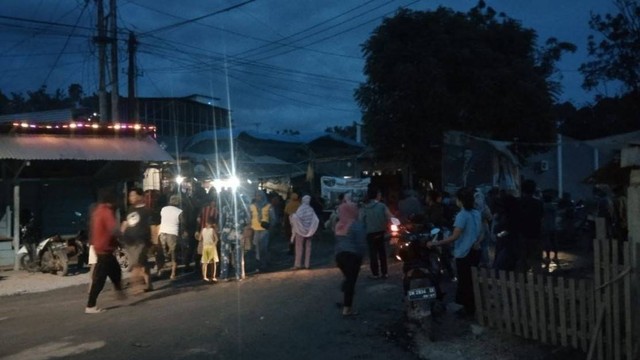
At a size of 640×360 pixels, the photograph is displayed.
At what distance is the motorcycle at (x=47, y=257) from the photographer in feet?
48.0

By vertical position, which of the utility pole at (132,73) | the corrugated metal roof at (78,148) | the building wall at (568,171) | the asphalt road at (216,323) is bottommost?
the asphalt road at (216,323)

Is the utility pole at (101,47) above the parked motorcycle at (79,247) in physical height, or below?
above

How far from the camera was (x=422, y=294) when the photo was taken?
772 cm

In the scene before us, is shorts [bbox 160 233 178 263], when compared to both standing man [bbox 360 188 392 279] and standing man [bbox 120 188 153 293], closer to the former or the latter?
standing man [bbox 120 188 153 293]

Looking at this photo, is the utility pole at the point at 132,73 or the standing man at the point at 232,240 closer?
the standing man at the point at 232,240

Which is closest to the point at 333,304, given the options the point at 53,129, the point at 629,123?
the point at 53,129

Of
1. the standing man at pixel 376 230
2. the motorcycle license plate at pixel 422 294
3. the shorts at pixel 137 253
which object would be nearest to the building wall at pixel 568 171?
the standing man at pixel 376 230

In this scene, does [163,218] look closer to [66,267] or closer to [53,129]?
[66,267]

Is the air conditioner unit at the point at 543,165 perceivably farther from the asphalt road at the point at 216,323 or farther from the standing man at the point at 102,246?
the standing man at the point at 102,246

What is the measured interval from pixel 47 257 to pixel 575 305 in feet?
39.7

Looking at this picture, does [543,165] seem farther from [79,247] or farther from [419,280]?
[419,280]

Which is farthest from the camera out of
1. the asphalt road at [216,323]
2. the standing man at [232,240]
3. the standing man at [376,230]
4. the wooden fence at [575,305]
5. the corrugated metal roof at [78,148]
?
the corrugated metal roof at [78,148]

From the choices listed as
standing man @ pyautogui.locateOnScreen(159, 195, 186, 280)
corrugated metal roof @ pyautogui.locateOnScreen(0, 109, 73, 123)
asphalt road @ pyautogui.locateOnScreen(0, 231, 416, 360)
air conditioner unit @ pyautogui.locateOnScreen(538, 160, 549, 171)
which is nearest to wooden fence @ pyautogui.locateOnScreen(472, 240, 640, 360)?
asphalt road @ pyautogui.locateOnScreen(0, 231, 416, 360)

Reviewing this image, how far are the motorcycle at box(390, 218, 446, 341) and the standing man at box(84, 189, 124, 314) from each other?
179 inches
